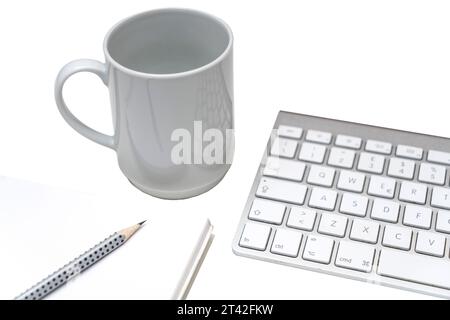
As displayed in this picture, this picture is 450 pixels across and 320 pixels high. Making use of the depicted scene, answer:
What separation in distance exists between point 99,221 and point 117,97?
117 millimetres

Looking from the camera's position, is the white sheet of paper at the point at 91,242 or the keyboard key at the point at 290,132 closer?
the white sheet of paper at the point at 91,242

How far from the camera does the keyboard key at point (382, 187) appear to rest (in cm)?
71

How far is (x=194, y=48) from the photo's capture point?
72 cm

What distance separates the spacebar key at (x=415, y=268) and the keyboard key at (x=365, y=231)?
2 centimetres

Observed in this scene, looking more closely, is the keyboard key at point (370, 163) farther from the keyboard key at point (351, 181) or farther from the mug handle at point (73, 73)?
the mug handle at point (73, 73)

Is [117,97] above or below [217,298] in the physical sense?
above

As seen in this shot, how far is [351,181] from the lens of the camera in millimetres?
723

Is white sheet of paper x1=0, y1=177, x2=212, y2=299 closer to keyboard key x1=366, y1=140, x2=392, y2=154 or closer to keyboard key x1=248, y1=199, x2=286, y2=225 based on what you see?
keyboard key x1=248, y1=199, x2=286, y2=225

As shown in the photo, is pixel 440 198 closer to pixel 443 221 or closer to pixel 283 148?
pixel 443 221

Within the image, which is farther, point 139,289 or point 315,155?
point 315,155

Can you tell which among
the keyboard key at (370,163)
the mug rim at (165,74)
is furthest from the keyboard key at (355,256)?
the mug rim at (165,74)

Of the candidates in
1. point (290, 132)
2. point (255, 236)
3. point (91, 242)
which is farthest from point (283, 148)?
point (91, 242)

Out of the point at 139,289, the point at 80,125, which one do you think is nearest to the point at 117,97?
the point at 80,125
